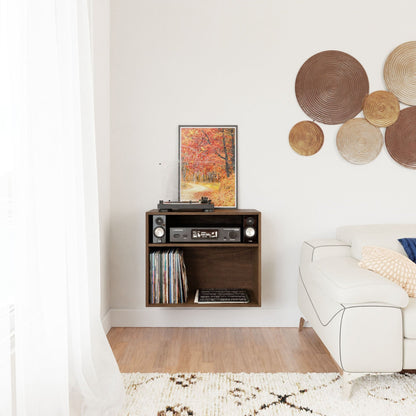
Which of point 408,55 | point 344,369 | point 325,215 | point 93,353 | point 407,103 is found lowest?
point 344,369

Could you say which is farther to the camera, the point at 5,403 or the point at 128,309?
the point at 128,309

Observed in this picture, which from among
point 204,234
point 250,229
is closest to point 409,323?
point 250,229

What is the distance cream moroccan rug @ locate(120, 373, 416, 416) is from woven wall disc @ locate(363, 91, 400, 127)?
168 cm

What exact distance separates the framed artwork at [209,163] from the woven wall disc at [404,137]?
44.8 inches

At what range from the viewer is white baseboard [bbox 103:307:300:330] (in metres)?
2.79

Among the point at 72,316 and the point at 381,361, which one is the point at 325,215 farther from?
the point at 72,316

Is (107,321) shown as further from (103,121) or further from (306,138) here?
(306,138)

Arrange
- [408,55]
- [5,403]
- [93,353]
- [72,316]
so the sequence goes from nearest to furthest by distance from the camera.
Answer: [5,403] < [72,316] < [93,353] < [408,55]

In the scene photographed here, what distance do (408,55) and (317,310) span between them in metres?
1.96

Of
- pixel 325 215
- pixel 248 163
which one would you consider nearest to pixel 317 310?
pixel 325 215

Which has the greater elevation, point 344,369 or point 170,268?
point 170,268

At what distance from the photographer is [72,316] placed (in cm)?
151

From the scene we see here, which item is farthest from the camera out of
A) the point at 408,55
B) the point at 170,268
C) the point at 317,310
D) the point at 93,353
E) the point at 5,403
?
the point at 408,55

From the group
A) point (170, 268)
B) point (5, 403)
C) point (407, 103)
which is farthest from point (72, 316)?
point (407, 103)
